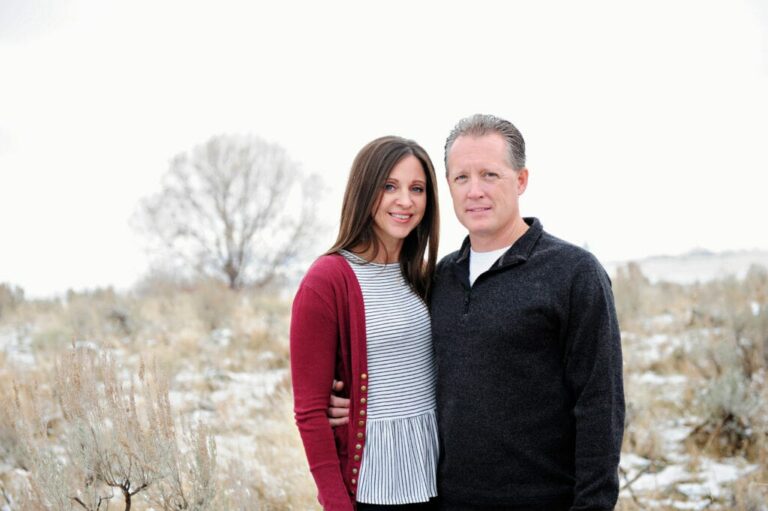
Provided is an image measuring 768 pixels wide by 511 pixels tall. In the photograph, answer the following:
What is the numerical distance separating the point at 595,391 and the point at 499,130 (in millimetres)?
1016

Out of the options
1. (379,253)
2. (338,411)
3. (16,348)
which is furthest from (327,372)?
(16,348)

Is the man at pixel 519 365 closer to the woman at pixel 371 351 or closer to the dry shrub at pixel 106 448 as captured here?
the woman at pixel 371 351

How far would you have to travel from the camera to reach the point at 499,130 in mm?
2463

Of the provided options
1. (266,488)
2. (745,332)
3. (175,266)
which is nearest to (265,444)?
(266,488)

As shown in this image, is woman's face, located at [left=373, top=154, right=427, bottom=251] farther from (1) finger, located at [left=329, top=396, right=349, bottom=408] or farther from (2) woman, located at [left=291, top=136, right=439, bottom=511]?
(1) finger, located at [left=329, top=396, right=349, bottom=408]

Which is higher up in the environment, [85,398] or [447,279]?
[447,279]

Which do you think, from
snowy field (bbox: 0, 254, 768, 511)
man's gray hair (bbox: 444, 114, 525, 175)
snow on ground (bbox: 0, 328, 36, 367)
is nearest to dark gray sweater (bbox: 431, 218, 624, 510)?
man's gray hair (bbox: 444, 114, 525, 175)

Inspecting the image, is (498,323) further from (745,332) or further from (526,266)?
(745,332)

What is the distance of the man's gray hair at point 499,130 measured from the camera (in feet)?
8.09

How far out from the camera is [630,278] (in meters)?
13.4

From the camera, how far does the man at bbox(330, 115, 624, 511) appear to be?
84.0 inches

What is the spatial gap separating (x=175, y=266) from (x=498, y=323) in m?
20.1

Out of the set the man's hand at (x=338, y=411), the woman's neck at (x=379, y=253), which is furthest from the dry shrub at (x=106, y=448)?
the woman's neck at (x=379, y=253)

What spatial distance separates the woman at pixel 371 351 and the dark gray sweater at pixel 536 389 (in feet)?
0.52
